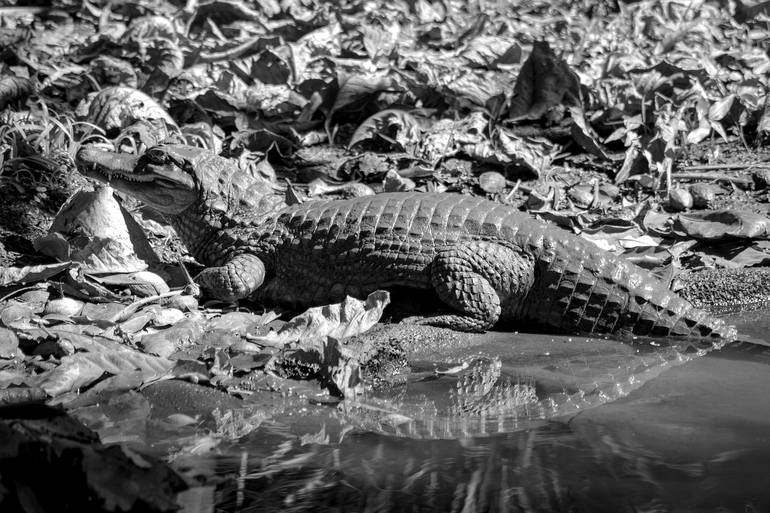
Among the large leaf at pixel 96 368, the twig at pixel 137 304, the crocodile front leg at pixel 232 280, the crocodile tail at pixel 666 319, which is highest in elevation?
the crocodile tail at pixel 666 319

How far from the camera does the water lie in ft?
10.1

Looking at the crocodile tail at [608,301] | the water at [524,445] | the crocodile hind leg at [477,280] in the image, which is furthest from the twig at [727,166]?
the water at [524,445]

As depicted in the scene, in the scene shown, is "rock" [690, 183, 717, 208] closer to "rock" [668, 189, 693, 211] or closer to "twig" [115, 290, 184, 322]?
"rock" [668, 189, 693, 211]

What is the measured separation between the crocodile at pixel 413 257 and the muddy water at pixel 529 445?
49 centimetres

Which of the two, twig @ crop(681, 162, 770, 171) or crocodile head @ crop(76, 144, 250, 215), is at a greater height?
twig @ crop(681, 162, 770, 171)

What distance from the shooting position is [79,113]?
23.4 feet

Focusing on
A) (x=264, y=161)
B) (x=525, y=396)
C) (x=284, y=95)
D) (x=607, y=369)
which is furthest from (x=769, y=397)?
(x=284, y=95)

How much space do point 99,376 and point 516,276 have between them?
238 cm

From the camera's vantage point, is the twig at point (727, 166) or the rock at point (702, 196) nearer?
the rock at point (702, 196)

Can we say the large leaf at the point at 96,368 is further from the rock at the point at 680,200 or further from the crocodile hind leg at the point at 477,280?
the rock at the point at 680,200

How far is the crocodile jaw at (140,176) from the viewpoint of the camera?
18.5ft

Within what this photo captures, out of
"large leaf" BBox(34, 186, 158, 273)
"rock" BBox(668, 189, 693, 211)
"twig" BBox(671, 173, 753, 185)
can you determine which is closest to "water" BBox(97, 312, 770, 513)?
"large leaf" BBox(34, 186, 158, 273)

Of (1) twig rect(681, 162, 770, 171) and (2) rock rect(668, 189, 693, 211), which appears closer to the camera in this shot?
(2) rock rect(668, 189, 693, 211)

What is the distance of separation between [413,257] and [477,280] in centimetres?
41
